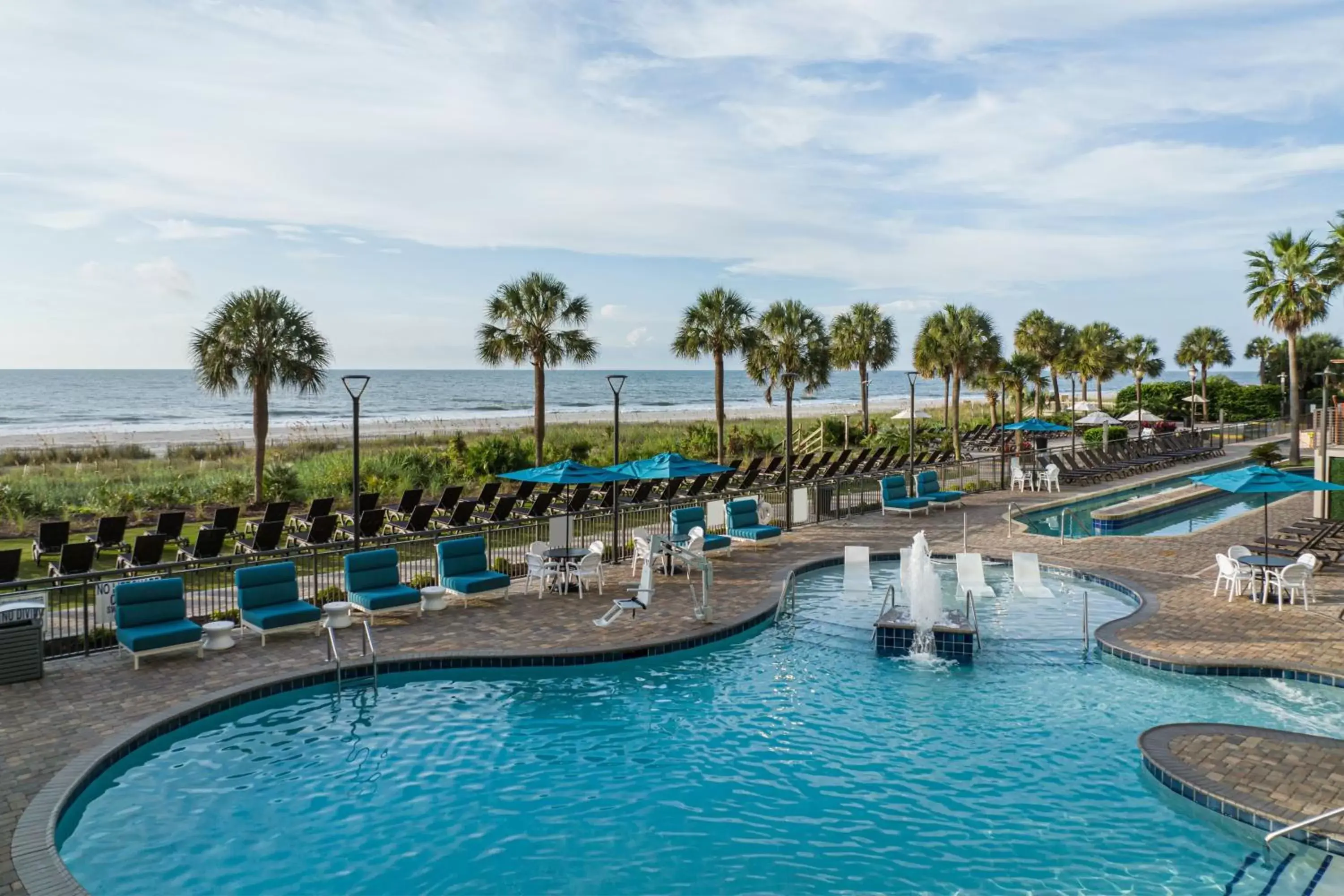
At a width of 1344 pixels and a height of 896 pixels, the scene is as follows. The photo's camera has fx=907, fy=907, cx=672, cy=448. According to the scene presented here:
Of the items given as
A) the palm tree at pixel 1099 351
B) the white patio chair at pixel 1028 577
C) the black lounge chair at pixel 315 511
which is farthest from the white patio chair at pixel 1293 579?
the palm tree at pixel 1099 351

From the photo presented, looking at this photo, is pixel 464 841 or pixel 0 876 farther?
pixel 464 841

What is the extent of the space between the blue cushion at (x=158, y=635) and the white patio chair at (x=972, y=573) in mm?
9709

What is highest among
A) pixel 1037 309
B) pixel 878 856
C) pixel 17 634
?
pixel 1037 309

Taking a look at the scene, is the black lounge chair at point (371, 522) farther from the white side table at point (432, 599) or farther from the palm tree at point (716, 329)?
the palm tree at point (716, 329)

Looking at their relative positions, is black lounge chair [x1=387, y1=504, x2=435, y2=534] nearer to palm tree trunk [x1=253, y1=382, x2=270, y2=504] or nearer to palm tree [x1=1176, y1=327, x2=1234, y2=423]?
palm tree trunk [x1=253, y1=382, x2=270, y2=504]

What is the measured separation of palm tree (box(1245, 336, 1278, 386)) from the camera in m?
70.1

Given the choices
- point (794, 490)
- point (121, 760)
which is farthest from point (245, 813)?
point (794, 490)

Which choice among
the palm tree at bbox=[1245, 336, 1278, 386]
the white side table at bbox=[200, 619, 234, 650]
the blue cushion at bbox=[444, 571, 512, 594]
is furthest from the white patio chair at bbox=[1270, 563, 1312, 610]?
the palm tree at bbox=[1245, 336, 1278, 386]

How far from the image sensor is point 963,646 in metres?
10.5

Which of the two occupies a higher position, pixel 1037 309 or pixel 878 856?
pixel 1037 309

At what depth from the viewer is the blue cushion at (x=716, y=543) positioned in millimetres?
15617

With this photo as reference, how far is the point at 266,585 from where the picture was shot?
434 inches

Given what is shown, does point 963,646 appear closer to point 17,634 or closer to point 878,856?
point 878,856

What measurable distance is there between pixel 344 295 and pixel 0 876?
219 ft
